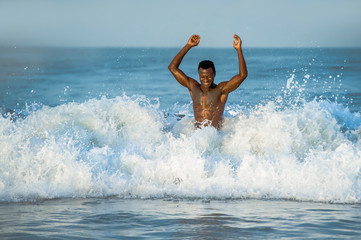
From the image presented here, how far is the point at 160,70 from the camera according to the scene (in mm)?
25234

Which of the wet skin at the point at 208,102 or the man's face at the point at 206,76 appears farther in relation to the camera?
the wet skin at the point at 208,102

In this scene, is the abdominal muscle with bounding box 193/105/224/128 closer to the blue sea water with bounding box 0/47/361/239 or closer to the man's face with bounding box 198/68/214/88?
the blue sea water with bounding box 0/47/361/239

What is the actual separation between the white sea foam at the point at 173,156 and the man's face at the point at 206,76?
67 cm

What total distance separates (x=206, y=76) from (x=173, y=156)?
130cm

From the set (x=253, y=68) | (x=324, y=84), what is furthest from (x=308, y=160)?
(x=253, y=68)

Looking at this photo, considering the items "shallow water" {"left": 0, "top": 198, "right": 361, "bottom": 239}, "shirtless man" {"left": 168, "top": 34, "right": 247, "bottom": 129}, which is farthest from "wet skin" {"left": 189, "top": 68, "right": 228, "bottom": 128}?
"shallow water" {"left": 0, "top": 198, "right": 361, "bottom": 239}

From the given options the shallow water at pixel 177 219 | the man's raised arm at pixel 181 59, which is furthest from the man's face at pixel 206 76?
the shallow water at pixel 177 219

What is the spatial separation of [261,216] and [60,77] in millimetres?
19530

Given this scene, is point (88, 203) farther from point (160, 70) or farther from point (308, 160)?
point (160, 70)

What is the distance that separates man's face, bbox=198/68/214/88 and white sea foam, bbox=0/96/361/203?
67 cm

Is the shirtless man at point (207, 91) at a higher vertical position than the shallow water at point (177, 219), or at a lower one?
higher

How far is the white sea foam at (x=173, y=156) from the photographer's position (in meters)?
6.68

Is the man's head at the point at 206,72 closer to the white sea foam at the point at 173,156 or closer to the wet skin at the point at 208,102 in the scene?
the wet skin at the point at 208,102

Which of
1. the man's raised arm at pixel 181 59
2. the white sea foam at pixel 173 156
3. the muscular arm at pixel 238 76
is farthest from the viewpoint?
the man's raised arm at pixel 181 59
